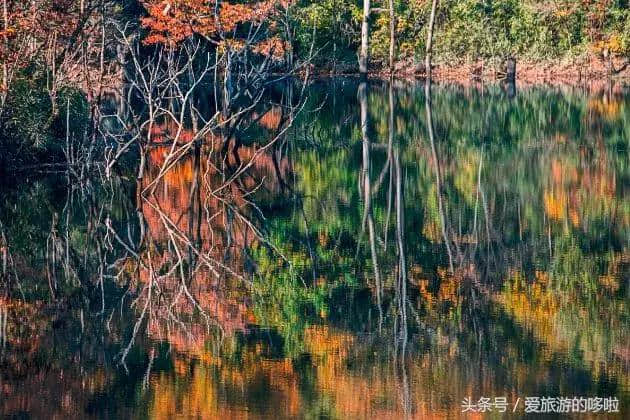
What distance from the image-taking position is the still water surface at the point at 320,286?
23.6 ft

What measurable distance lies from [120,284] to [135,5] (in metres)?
24.5

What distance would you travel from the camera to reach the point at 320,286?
33.1 feet

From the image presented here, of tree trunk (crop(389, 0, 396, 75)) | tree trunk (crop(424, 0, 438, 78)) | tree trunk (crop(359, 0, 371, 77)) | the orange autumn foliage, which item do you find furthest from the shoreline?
the orange autumn foliage

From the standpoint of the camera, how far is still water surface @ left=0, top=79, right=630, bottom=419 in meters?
7.18

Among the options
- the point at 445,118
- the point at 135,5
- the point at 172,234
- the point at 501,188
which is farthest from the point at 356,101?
the point at 172,234

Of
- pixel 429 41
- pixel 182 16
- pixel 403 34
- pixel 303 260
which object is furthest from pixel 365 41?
pixel 303 260

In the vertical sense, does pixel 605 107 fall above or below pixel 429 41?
below

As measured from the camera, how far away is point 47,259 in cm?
1161

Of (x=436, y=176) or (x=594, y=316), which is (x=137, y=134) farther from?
(x=594, y=316)

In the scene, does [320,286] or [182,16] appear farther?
[182,16]

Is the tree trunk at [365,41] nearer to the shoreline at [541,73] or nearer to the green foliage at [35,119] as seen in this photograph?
the shoreline at [541,73]

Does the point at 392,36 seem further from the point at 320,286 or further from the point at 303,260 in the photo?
the point at 320,286

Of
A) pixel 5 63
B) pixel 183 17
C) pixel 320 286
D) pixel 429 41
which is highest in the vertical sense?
pixel 183 17

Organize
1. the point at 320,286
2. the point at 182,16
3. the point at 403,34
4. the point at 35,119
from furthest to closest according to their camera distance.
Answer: the point at 403,34, the point at 182,16, the point at 35,119, the point at 320,286
